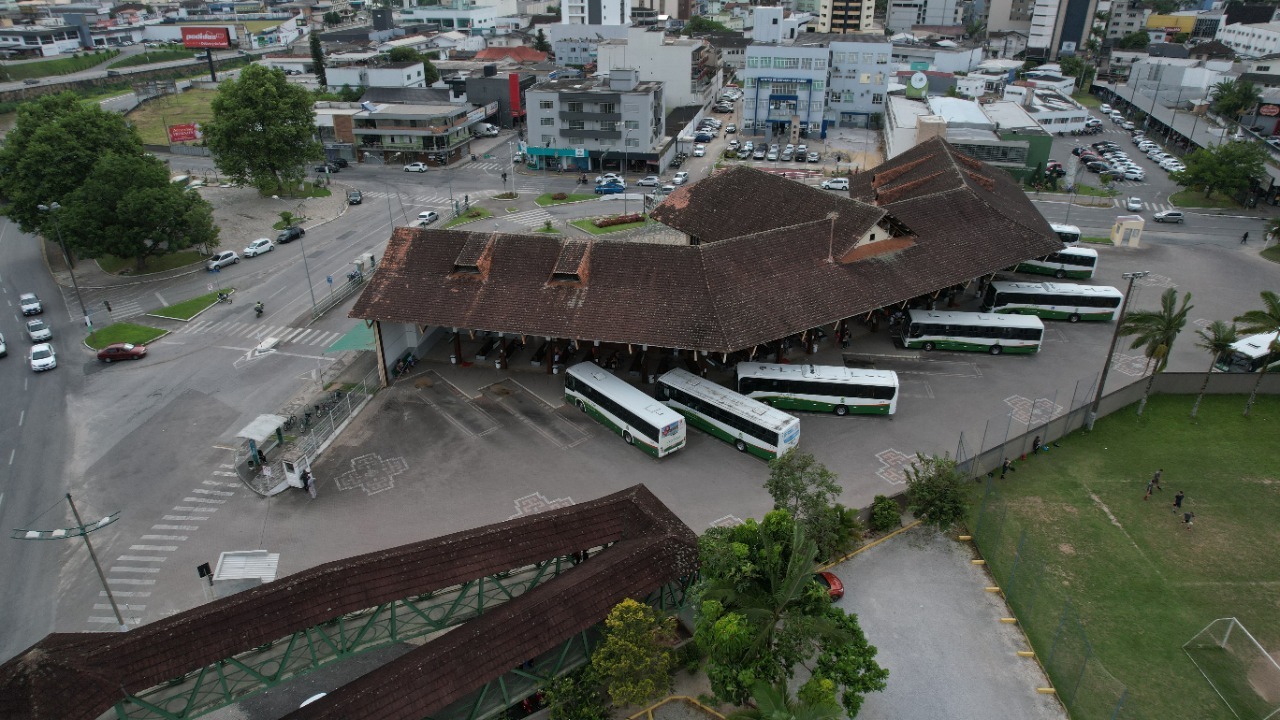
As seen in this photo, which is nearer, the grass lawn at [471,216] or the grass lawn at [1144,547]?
the grass lawn at [1144,547]

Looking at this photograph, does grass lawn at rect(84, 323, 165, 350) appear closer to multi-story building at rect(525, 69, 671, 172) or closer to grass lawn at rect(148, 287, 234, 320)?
grass lawn at rect(148, 287, 234, 320)

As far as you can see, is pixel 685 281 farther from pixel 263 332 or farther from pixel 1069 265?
pixel 1069 265

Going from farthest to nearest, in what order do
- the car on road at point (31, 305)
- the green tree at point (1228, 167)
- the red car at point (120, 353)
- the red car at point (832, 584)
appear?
1. the green tree at point (1228, 167)
2. the car on road at point (31, 305)
3. the red car at point (120, 353)
4. the red car at point (832, 584)

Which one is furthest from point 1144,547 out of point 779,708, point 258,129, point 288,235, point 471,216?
point 258,129

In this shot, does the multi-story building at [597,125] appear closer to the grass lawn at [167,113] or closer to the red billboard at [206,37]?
the grass lawn at [167,113]

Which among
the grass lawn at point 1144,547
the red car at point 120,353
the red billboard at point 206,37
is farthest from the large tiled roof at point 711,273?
the red billboard at point 206,37

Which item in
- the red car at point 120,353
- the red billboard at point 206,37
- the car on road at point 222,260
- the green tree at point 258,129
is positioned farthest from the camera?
the red billboard at point 206,37

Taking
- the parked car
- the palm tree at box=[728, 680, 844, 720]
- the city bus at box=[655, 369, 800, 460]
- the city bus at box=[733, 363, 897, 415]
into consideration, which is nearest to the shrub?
the city bus at box=[655, 369, 800, 460]
